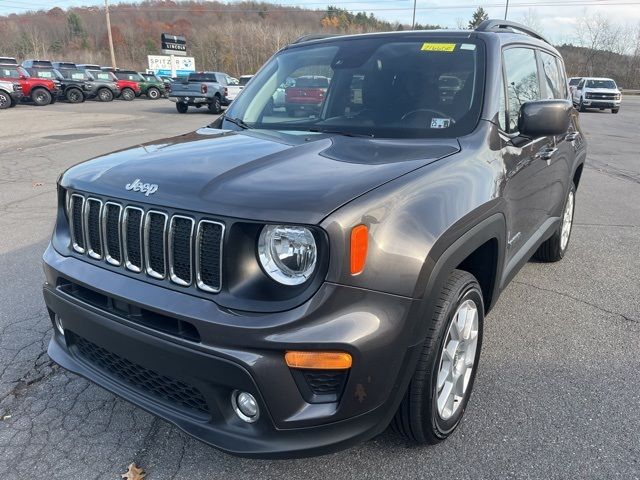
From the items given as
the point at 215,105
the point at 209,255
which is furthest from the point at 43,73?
the point at 209,255

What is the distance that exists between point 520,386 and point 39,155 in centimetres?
1147

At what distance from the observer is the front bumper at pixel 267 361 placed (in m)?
1.79

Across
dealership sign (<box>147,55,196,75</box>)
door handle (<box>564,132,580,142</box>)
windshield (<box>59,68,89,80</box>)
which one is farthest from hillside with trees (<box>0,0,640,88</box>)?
door handle (<box>564,132,580,142</box>)

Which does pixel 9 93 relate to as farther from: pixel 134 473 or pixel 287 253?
pixel 287 253

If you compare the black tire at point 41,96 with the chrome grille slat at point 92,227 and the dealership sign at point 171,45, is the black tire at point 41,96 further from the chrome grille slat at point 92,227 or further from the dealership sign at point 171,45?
the chrome grille slat at point 92,227

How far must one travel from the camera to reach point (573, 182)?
5031 mm

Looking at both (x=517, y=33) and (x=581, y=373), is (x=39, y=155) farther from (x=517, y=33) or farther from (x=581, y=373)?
(x=581, y=373)

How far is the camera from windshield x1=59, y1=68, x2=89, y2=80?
95.3 feet

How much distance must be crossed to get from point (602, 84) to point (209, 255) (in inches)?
1253

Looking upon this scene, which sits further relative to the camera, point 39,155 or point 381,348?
point 39,155

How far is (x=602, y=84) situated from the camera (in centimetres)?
2823

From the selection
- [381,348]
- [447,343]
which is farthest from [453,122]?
[381,348]

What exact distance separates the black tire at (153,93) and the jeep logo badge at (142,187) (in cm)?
3529

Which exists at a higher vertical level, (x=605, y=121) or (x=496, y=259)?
(x=496, y=259)
